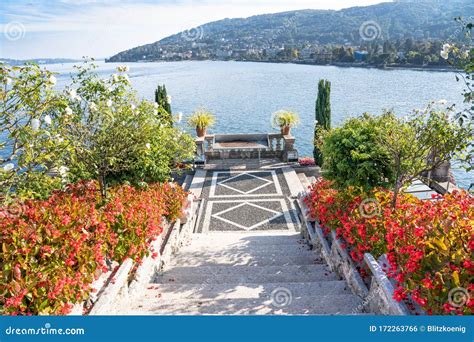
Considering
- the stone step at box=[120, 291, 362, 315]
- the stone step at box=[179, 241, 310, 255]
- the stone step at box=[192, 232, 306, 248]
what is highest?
the stone step at box=[120, 291, 362, 315]

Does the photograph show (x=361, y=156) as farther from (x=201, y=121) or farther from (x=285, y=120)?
(x=201, y=121)

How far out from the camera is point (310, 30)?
129 m

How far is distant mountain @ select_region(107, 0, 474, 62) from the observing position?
349 ft

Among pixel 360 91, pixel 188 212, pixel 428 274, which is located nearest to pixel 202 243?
pixel 188 212

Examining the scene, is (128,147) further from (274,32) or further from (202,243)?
(274,32)

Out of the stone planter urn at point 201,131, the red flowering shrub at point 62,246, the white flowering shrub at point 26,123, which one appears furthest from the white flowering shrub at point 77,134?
the stone planter urn at point 201,131

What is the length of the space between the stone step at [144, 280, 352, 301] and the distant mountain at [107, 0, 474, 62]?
317 ft

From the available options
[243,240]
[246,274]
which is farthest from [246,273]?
[243,240]

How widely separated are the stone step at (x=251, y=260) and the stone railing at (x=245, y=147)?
983 centimetres

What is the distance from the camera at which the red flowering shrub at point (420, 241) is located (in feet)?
12.3

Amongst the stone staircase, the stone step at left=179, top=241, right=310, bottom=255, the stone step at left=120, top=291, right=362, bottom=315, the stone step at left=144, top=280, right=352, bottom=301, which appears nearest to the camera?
the stone step at left=120, top=291, right=362, bottom=315

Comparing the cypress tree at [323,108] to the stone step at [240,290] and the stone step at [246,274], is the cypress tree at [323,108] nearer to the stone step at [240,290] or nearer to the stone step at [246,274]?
the stone step at [246,274]

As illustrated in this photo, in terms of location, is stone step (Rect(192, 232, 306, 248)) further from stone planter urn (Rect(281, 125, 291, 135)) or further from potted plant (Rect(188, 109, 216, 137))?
stone planter urn (Rect(281, 125, 291, 135))

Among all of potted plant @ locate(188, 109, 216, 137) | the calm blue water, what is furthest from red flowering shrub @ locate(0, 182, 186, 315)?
the calm blue water
